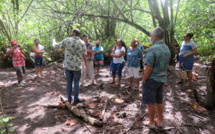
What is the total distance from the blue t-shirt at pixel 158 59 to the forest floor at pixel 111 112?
46.8 inches

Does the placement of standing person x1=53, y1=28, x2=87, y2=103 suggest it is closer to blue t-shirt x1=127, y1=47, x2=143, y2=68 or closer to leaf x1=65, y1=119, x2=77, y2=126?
leaf x1=65, y1=119, x2=77, y2=126

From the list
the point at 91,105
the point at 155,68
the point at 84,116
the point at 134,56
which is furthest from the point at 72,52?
the point at 155,68

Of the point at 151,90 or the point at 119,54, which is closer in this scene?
the point at 151,90

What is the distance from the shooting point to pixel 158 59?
267 cm

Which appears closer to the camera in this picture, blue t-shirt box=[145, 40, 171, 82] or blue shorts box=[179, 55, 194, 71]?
blue t-shirt box=[145, 40, 171, 82]

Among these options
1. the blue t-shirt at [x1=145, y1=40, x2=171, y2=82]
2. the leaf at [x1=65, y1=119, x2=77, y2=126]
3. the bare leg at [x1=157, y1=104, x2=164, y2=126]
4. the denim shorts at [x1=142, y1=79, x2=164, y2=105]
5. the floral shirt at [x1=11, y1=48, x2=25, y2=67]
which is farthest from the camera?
the floral shirt at [x1=11, y1=48, x2=25, y2=67]

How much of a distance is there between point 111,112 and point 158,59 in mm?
1992

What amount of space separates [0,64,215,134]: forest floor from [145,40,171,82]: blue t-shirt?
3.90 ft

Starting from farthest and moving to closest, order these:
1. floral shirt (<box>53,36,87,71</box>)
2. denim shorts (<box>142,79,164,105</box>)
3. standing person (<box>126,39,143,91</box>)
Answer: standing person (<box>126,39,143,91</box>) → floral shirt (<box>53,36,87,71</box>) → denim shorts (<box>142,79,164,105</box>)

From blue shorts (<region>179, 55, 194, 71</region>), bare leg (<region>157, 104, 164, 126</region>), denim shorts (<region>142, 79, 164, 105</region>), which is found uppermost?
blue shorts (<region>179, 55, 194, 71</region>)

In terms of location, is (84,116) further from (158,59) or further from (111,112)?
(158,59)

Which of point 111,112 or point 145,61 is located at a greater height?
point 145,61

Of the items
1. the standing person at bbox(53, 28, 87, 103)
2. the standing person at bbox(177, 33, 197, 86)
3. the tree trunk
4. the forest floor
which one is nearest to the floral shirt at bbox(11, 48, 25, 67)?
the forest floor

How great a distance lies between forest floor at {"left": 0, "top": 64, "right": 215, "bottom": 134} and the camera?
313 cm
